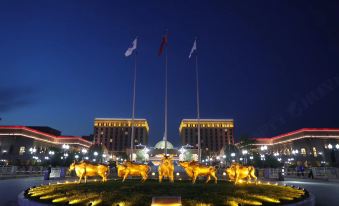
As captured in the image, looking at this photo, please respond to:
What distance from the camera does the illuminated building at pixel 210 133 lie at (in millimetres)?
160875

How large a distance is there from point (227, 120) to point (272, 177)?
13215cm

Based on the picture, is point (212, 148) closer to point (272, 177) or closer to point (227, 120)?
point (227, 120)

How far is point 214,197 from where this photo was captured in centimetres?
1298

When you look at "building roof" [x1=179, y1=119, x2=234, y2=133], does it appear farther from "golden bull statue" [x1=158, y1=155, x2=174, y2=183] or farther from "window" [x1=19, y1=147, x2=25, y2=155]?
"golden bull statue" [x1=158, y1=155, x2=174, y2=183]

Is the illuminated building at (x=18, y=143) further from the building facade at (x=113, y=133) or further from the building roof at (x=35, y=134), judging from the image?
the building facade at (x=113, y=133)

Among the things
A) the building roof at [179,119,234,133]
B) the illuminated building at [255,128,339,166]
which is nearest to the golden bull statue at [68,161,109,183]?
the illuminated building at [255,128,339,166]

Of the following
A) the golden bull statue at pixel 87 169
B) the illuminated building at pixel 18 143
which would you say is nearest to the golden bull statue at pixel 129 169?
the golden bull statue at pixel 87 169

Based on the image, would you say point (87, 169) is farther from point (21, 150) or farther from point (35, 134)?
Result: point (35, 134)

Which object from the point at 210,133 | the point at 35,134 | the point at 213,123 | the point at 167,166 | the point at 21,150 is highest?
the point at 213,123

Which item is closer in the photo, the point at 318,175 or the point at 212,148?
the point at 318,175

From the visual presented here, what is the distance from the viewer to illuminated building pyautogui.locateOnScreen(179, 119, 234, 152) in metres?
161

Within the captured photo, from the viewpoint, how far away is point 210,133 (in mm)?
162375

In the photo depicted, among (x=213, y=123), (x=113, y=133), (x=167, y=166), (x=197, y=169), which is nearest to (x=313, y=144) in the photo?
(x=197, y=169)

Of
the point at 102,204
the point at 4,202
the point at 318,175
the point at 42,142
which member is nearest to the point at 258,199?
the point at 102,204
